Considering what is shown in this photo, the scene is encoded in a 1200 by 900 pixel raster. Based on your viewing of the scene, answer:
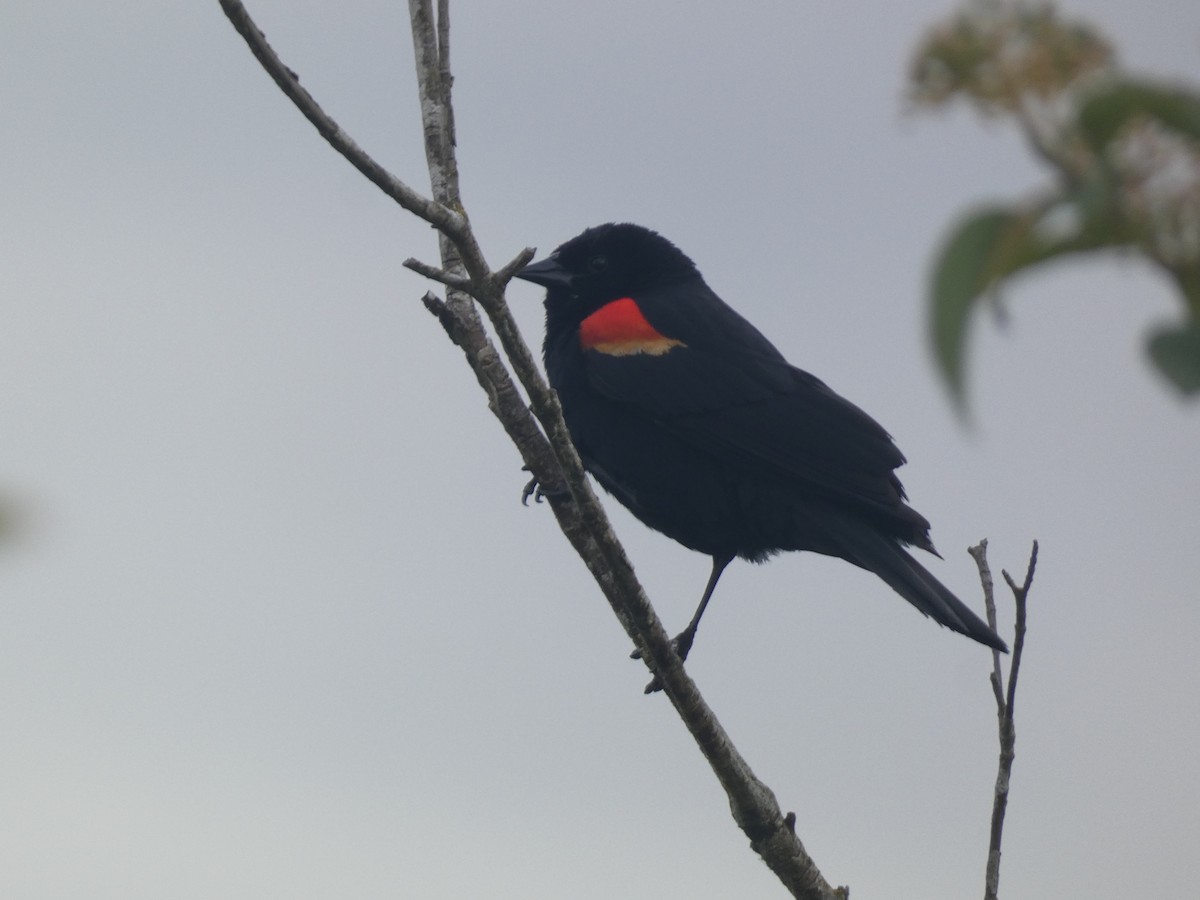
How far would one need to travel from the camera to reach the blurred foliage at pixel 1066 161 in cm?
61

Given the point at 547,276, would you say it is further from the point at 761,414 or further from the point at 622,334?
the point at 761,414

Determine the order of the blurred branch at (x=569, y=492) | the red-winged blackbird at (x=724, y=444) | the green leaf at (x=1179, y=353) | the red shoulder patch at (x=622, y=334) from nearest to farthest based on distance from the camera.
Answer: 1. the green leaf at (x=1179, y=353)
2. the blurred branch at (x=569, y=492)
3. the red-winged blackbird at (x=724, y=444)
4. the red shoulder patch at (x=622, y=334)

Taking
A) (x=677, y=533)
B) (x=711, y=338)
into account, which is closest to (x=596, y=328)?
(x=711, y=338)

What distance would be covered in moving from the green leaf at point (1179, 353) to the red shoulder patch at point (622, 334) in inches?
165

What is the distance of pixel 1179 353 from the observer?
607mm

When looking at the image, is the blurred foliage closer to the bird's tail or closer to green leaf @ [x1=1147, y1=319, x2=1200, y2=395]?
green leaf @ [x1=1147, y1=319, x2=1200, y2=395]

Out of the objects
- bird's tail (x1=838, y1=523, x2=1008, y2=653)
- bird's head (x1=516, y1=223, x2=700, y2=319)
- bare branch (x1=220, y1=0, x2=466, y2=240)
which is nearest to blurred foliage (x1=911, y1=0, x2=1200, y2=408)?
bare branch (x1=220, y1=0, x2=466, y2=240)

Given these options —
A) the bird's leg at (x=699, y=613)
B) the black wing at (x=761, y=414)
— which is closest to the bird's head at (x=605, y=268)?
the black wing at (x=761, y=414)

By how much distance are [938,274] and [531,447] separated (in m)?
3.16

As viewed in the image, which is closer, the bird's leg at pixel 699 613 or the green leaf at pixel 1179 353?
the green leaf at pixel 1179 353

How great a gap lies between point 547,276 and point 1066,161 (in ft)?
15.5

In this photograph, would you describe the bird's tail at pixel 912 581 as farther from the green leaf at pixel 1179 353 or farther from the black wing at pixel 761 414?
the green leaf at pixel 1179 353

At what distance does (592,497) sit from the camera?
9.75 ft

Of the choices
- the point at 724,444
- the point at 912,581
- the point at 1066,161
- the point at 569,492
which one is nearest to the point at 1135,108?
the point at 1066,161
